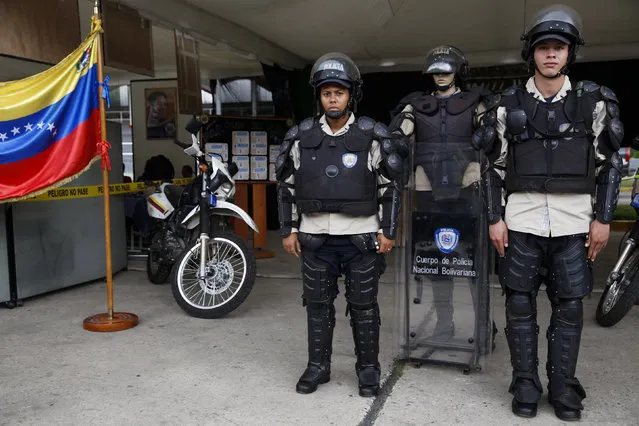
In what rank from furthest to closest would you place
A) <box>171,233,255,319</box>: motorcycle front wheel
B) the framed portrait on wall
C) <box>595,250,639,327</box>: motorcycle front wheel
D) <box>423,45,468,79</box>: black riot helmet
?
the framed portrait on wall
<box>171,233,255,319</box>: motorcycle front wheel
<box>595,250,639,327</box>: motorcycle front wheel
<box>423,45,468,79</box>: black riot helmet

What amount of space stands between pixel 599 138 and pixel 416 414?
4.80 feet

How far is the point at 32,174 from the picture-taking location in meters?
4.16

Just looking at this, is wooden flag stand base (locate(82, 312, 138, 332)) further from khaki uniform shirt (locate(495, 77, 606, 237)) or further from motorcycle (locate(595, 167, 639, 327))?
motorcycle (locate(595, 167, 639, 327))

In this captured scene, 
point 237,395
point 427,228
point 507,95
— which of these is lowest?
point 237,395

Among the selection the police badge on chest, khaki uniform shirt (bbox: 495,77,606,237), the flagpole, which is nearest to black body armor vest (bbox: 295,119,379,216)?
the police badge on chest

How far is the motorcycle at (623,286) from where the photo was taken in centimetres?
395

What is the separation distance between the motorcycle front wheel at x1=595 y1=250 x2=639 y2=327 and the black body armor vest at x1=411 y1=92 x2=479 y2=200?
153 cm

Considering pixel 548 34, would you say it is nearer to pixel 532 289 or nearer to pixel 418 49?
pixel 532 289

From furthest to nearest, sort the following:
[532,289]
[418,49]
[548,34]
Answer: [418,49] < [532,289] < [548,34]

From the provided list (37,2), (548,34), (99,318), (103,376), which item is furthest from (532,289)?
(37,2)

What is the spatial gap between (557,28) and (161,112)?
858 cm

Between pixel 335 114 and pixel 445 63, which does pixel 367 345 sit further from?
pixel 445 63

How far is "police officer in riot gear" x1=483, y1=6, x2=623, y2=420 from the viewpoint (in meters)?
2.61

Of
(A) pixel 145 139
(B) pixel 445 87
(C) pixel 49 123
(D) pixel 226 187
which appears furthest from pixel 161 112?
(B) pixel 445 87
